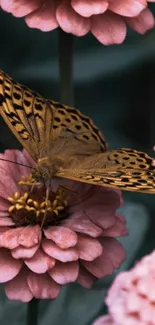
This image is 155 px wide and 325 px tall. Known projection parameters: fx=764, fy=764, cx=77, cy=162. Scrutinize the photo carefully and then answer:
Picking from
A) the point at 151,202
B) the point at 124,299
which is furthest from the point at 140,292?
the point at 151,202

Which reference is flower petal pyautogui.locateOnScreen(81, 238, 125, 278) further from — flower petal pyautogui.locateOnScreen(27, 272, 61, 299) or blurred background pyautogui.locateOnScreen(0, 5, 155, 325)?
blurred background pyautogui.locateOnScreen(0, 5, 155, 325)

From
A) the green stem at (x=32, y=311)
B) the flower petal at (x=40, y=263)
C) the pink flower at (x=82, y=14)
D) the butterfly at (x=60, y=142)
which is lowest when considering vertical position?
the green stem at (x=32, y=311)

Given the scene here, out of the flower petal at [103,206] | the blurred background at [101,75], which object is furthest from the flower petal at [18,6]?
the blurred background at [101,75]

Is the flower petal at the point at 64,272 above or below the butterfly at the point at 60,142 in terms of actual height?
below

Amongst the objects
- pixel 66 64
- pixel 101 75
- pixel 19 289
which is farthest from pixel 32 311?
pixel 101 75

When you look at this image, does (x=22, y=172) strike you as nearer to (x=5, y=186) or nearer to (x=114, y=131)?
(x=5, y=186)

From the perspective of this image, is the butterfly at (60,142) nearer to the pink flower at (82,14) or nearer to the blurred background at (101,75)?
the pink flower at (82,14)
